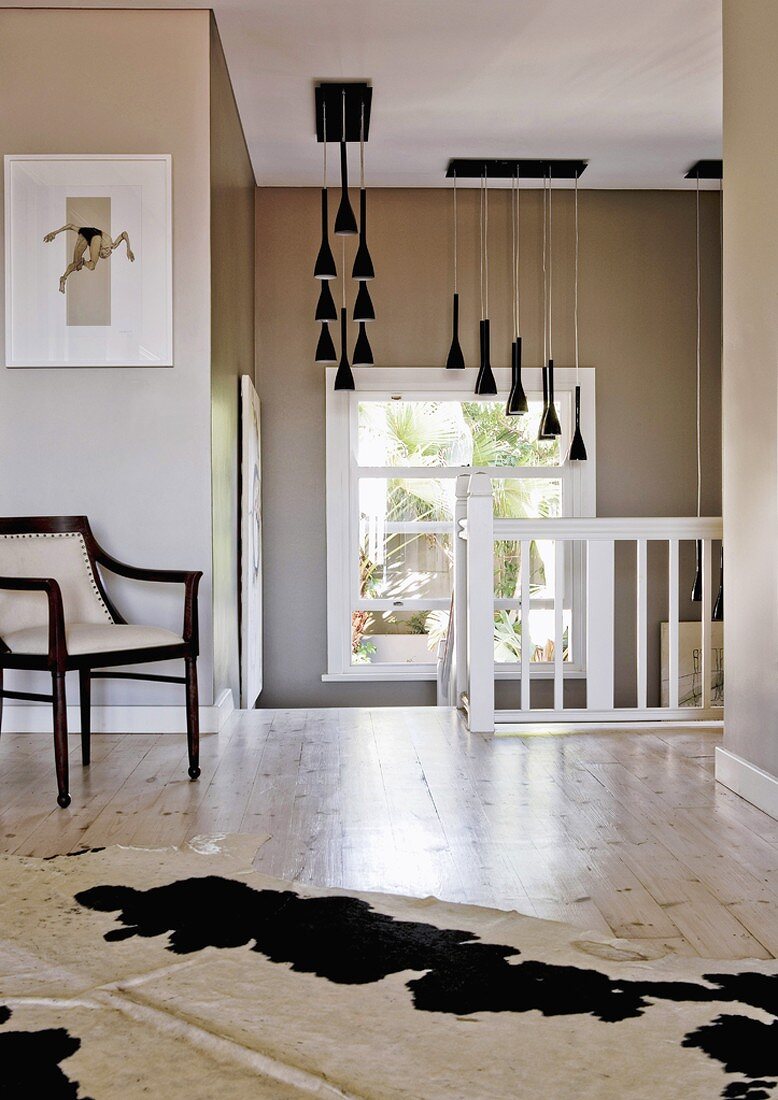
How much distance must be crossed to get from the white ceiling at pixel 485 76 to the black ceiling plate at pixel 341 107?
0.05 metres

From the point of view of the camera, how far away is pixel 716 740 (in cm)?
394

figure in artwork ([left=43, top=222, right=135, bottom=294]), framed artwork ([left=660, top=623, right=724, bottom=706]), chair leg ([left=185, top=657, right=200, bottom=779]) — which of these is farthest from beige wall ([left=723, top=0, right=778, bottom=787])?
framed artwork ([left=660, top=623, right=724, bottom=706])

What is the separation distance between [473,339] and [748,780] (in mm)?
3634

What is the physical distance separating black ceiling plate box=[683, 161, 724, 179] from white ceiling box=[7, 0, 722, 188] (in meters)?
0.08

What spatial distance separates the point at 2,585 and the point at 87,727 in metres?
0.64

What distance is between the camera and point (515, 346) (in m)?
5.87

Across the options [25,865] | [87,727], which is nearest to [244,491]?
[87,727]

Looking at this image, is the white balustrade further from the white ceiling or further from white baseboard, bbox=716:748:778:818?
the white ceiling

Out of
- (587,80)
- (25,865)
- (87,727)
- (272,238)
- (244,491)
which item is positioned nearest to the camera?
(25,865)

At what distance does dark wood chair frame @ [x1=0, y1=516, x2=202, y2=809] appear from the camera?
3.04 metres

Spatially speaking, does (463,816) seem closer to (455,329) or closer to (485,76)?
(485,76)

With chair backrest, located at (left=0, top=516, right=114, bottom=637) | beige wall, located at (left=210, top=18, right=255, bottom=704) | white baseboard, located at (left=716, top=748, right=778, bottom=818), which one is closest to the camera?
white baseboard, located at (left=716, top=748, right=778, bottom=818)

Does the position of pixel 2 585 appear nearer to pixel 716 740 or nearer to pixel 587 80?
pixel 716 740

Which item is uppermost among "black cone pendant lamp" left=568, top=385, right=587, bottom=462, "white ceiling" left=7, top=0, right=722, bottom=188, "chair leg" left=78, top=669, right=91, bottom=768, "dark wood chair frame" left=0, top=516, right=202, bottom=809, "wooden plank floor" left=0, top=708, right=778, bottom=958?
"white ceiling" left=7, top=0, right=722, bottom=188
